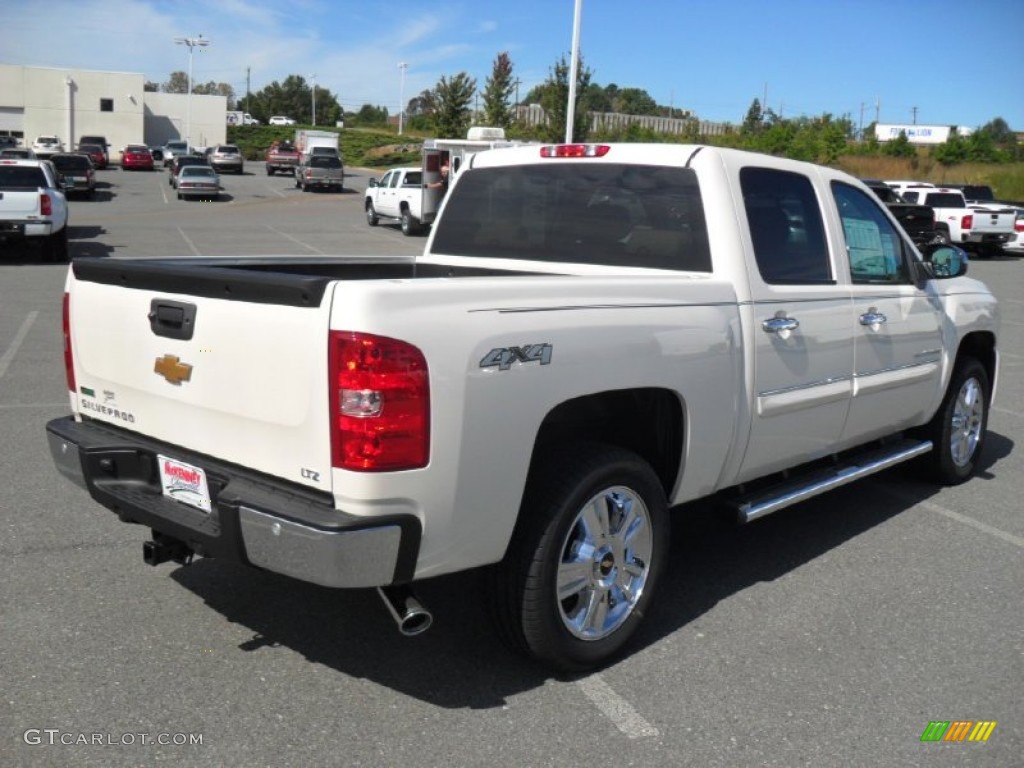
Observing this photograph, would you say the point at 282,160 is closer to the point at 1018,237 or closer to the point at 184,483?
the point at 1018,237

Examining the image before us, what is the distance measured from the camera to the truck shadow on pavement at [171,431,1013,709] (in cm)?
368

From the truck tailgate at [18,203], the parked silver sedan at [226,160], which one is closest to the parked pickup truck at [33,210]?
the truck tailgate at [18,203]

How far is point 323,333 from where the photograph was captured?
294cm

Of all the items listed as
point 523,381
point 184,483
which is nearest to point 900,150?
point 523,381

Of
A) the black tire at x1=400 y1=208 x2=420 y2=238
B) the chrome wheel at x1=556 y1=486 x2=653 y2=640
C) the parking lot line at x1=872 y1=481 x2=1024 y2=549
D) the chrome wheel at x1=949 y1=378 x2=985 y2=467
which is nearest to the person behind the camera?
the chrome wheel at x1=556 y1=486 x2=653 y2=640

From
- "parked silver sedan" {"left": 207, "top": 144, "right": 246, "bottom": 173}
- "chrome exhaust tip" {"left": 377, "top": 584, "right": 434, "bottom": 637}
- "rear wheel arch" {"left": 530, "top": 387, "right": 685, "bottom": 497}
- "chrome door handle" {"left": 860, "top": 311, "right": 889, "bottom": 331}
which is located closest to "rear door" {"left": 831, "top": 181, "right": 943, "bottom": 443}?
"chrome door handle" {"left": 860, "top": 311, "right": 889, "bottom": 331}

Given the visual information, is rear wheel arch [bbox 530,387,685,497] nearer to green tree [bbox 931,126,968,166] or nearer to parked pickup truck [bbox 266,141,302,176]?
green tree [bbox 931,126,968,166]

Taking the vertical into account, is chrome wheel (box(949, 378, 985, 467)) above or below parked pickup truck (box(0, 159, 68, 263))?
below

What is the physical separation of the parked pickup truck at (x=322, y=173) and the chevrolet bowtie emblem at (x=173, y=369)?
44.5 meters

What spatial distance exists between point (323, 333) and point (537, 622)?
1268mm

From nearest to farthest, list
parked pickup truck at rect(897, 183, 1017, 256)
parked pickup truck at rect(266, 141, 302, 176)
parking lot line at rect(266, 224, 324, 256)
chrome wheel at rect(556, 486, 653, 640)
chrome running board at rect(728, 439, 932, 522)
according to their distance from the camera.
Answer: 1. chrome wheel at rect(556, 486, 653, 640)
2. chrome running board at rect(728, 439, 932, 522)
3. parking lot line at rect(266, 224, 324, 256)
4. parked pickup truck at rect(897, 183, 1017, 256)
5. parked pickup truck at rect(266, 141, 302, 176)

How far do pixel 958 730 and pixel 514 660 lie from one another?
62.0 inches

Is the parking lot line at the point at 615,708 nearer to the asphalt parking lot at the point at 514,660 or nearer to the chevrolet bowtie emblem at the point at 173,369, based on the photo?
the asphalt parking lot at the point at 514,660

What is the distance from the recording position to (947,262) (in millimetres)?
5609
